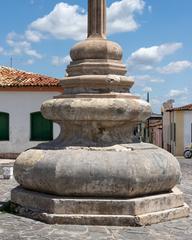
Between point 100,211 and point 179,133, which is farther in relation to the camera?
point 179,133

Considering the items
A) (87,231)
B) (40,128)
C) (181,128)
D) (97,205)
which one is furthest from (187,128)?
(87,231)

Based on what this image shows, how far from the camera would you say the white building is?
20516 mm

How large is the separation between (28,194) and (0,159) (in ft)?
45.5

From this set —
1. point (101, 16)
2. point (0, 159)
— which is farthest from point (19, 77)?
point (101, 16)

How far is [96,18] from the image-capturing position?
23.6ft

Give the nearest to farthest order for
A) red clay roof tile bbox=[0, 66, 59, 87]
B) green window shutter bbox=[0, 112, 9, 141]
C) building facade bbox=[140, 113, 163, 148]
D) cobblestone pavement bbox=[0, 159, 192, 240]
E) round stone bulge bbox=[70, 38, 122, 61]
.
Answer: cobblestone pavement bbox=[0, 159, 192, 240]
round stone bulge bbox=[70, 38, 122, 61]
red clay roof tile bbox=[0, 66, 59, 87]
green window shutter bbox=[0, 112, 9, 141]
building facade bbox=[140, 113, 163, 148]

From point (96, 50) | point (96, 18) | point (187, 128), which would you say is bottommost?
point (187, 128)

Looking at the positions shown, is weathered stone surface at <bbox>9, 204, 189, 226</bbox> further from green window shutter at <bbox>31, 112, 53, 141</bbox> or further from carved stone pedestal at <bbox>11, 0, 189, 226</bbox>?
green window shutter at <bbox>31, 112, 53, 141</bbox>

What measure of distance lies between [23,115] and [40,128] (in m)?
0.96

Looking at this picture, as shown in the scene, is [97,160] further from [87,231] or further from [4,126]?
[4,126]

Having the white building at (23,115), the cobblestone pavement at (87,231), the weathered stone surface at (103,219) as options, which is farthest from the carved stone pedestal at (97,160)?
the white building at (23,115)

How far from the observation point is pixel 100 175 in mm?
6094

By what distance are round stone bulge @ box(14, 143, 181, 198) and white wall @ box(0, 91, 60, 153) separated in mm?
14229

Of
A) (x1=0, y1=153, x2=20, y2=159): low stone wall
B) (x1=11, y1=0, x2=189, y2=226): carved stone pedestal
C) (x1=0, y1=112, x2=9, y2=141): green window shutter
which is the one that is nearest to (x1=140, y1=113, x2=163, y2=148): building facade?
(x1=0, y1=112, x2=9, y2=141): green window shutter
